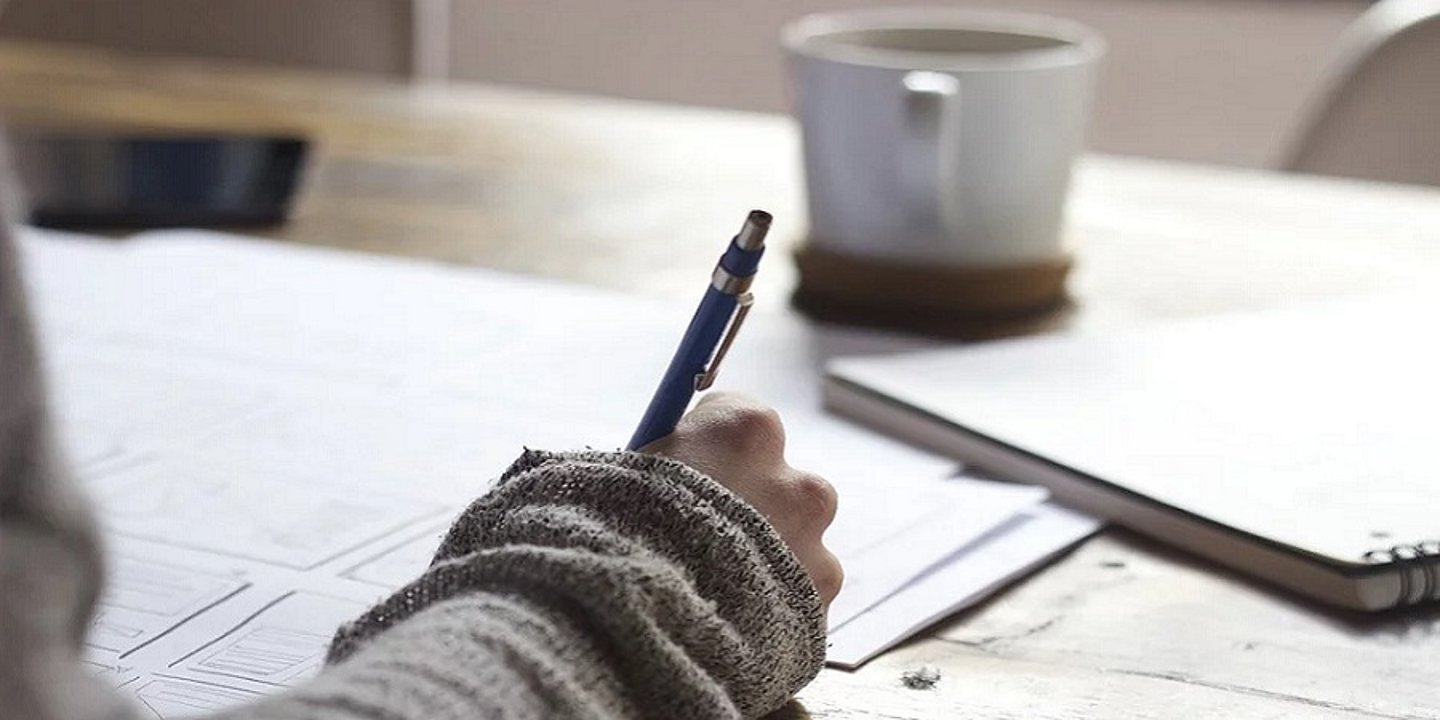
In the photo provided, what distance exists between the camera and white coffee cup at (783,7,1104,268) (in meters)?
0.85

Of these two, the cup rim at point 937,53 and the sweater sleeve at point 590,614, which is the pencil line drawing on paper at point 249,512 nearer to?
the sweater sleeve at point 590,614

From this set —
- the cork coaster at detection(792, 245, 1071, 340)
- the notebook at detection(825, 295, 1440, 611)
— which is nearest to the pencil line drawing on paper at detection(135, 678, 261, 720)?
the notebook at detection(825, 295, 1440, 611)

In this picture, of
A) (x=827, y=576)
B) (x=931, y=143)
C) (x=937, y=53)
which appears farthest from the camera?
(x=937, y=53)

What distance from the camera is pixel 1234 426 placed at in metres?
0.68

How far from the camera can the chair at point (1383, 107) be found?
4.10ft

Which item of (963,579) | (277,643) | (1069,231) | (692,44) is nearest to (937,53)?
(1069,231)

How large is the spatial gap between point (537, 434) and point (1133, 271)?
0.39 m

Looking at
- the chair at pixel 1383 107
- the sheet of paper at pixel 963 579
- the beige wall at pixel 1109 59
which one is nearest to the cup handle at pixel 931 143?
the sheet of paper at pixel 963 579

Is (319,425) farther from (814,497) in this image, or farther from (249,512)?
(814,497)

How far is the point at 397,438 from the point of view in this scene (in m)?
0.70

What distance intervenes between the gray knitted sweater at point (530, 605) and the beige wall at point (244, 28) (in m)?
1.16

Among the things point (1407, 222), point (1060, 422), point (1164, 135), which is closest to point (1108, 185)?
point (1407, 222)

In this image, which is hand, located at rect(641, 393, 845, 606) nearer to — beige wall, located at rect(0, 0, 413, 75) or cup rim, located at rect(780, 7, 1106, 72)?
cup rim, located at rect(780, 7, 1106, 72)

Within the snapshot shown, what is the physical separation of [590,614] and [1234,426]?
334 mm
